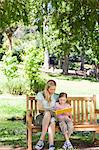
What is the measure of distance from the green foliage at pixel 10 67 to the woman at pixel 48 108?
38.1 feet

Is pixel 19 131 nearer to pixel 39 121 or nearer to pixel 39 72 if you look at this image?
pixel 39 121

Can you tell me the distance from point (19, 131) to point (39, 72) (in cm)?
945

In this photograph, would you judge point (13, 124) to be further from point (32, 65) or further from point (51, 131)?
point (32, 65)

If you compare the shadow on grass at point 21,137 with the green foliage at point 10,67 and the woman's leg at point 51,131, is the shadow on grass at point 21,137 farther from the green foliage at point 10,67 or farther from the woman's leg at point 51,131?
the green foliage at point 10,67

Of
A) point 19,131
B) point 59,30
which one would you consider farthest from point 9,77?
point 59,30

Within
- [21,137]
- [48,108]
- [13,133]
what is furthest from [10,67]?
[48,108]

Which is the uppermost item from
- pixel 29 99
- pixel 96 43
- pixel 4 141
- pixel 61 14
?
pixel 61 14

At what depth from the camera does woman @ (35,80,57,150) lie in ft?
23.5

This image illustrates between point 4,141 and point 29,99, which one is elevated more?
point 29,99

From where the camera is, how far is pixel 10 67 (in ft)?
63.6

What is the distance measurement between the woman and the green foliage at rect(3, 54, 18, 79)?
11623mm

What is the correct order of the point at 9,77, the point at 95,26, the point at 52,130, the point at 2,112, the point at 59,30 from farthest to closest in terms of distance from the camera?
the point at 9,77 < the point at 2,112 < the point at 59,30 < the point at 95,26 < the point at 52,130

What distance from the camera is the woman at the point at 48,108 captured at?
7.16m

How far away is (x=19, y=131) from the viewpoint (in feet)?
34.1
